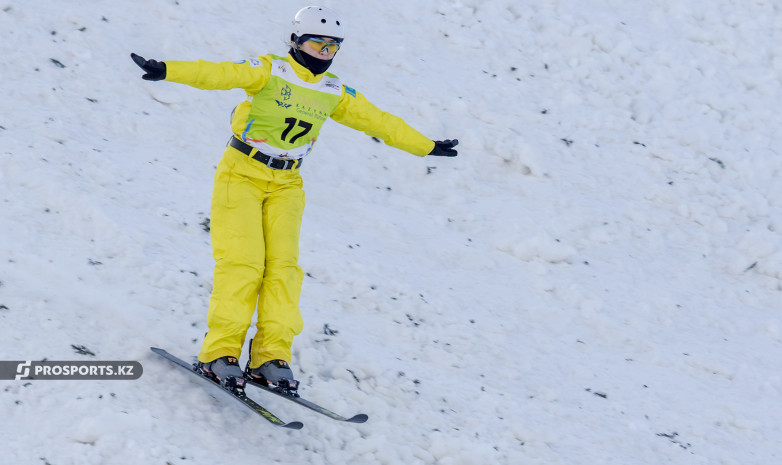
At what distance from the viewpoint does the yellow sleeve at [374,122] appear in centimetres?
558

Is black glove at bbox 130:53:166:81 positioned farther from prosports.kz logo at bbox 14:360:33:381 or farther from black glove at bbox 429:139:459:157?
black glove at bbox 429:139:459:157

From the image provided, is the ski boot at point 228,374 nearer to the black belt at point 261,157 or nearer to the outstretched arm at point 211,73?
the black belt at point 261,157

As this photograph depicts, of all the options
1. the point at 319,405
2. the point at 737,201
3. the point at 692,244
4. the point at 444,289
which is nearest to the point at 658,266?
the point at 692,244

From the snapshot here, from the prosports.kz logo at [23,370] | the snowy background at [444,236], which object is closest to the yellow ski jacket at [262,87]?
the snowy background at [444,236]

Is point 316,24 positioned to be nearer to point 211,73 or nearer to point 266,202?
point 211,73

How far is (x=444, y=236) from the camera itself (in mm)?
8117

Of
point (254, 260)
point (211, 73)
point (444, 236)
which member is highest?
point (211, 73)

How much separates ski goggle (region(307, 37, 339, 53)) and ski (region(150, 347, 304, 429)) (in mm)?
2055

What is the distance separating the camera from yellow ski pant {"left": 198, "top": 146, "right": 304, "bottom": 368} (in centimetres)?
509

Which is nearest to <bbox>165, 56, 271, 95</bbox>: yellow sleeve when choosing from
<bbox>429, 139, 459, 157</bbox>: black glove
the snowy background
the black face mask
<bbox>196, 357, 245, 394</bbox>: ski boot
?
the black face mask

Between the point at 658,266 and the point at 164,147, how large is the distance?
4807 mm

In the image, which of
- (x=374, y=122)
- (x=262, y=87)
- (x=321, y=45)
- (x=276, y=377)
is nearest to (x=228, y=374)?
(x=276, y=377)

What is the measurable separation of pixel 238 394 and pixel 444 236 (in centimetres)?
351

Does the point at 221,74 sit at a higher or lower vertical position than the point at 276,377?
higher
